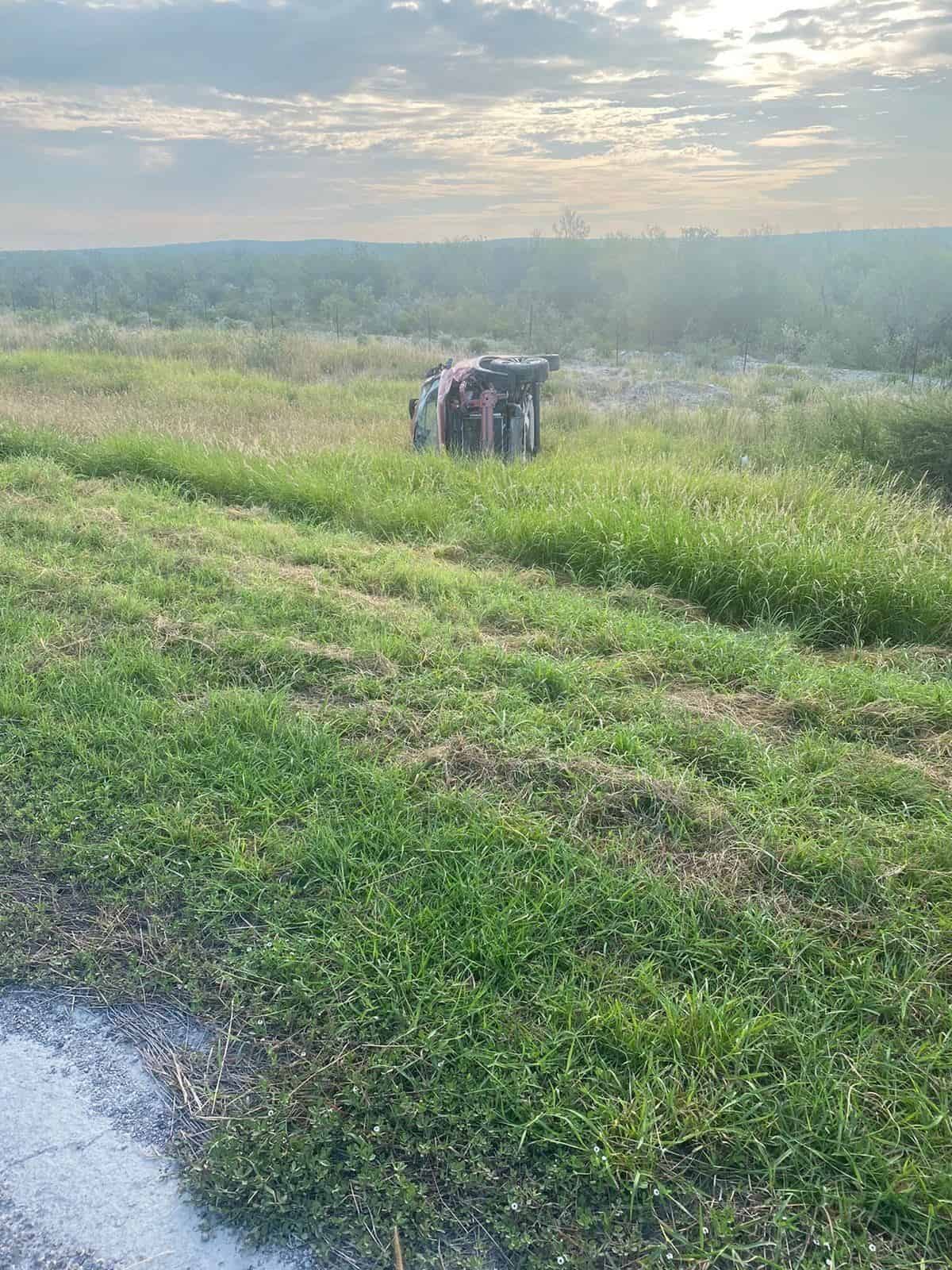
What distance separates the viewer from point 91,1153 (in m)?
2.30

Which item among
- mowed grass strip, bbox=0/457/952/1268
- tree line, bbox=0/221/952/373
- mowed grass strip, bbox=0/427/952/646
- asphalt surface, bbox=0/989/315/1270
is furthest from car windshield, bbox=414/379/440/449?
tree line, bbox=0/221/952/373

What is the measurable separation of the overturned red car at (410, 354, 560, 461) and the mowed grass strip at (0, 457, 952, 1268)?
16.4ft

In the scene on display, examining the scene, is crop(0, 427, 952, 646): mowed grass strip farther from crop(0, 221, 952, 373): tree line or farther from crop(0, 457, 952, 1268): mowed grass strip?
crop(0, 221, 952, 373): tree line

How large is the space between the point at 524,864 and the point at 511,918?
12.1 inches

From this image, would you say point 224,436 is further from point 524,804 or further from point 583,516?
point 524,804

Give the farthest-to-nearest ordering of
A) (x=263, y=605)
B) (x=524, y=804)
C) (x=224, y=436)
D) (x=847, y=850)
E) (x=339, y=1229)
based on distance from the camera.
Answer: (x=224, y=436)
(x=263, y=605)
(x=524, y=804)
(x=847, y=850)
(x=339, y=1229)

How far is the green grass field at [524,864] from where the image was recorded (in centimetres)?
218

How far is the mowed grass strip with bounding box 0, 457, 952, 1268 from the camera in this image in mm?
2160

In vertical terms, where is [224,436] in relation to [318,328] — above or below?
below

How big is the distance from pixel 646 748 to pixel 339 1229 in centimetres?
221

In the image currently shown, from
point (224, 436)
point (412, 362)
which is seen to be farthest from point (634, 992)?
point (412, 362)

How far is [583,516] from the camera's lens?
6742 mm

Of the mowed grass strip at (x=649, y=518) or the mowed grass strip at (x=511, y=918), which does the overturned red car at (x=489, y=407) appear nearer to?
the mowed grass strip at (x=649, y=518)

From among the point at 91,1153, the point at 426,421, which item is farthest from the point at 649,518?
the point at 91,1153
